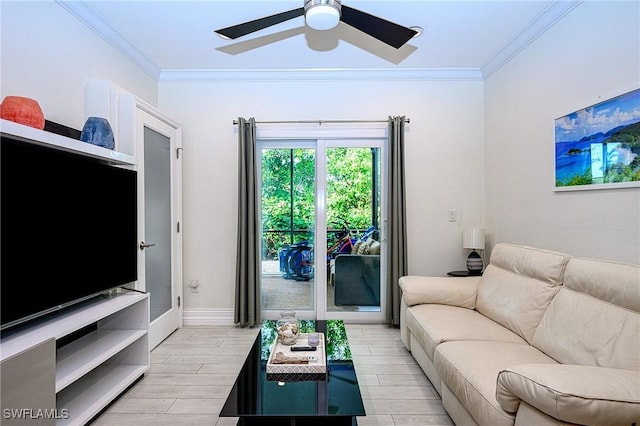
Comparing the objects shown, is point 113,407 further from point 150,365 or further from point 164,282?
point 164,282

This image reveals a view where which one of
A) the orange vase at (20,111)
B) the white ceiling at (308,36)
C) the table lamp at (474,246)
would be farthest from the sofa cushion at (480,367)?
the orange vase at (20,111)

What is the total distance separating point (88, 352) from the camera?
2199mm

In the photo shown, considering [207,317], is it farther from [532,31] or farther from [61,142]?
[532,31]

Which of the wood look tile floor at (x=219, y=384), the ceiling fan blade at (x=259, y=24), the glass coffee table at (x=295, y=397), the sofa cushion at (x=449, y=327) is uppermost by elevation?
the ceiling fan blade at (x=259, y=24)

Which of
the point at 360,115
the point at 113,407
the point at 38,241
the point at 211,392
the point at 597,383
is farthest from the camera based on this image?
the point at 360,115

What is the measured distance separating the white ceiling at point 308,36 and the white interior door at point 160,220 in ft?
2.25

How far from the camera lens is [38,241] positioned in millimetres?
1855

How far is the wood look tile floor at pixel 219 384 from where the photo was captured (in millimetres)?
2123

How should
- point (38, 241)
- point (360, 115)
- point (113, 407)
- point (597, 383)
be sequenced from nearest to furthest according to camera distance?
point (597, 383) → point (38, 241) → point (113, 407) → point (360, 115)

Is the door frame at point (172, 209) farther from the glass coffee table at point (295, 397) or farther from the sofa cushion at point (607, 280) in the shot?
the sofa cushion at point (607, 280)

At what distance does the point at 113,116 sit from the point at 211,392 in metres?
2.17

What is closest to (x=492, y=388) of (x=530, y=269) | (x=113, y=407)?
(x=530, y=269)

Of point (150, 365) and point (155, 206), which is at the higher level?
point (155, 206)

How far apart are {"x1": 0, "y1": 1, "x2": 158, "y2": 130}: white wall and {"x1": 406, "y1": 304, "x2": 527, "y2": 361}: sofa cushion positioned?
9.59 ft
